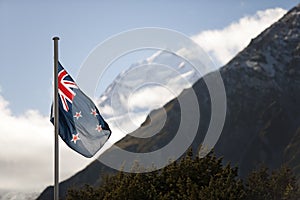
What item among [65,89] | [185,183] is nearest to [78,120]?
[65,89]

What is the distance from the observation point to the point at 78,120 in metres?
22.3

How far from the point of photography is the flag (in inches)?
873

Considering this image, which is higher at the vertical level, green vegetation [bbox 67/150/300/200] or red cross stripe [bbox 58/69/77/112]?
green vegetation [bbox 67/150/300/200]

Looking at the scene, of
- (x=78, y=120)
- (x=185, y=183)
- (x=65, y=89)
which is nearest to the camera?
(x=78, y=120)

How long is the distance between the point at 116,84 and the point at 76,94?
23.4 ft

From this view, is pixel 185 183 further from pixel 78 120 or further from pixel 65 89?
pixel 78 120

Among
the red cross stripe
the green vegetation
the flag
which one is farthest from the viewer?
the green vegetation

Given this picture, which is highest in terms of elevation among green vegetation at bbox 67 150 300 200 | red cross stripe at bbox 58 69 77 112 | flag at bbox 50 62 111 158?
green vegetation at bbox 67 150 300 200

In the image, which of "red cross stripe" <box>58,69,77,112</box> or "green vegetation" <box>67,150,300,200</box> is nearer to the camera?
"red cross stripe" <box>58,69,77,112</box>

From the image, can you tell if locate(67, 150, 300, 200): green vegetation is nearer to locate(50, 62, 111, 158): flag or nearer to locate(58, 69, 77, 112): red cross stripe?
locate(50, 62, 111, 158): flag

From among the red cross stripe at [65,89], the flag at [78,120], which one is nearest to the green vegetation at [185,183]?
the flag at [78,120]

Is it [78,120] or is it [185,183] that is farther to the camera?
[185,183]

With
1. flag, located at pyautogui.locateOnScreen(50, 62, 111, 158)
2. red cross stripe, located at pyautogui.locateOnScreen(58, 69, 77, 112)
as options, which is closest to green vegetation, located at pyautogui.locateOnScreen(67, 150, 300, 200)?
flag, located at pyautogui.locateOnScreen(50, 62, 111, 158)

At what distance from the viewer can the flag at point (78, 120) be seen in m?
22.2
